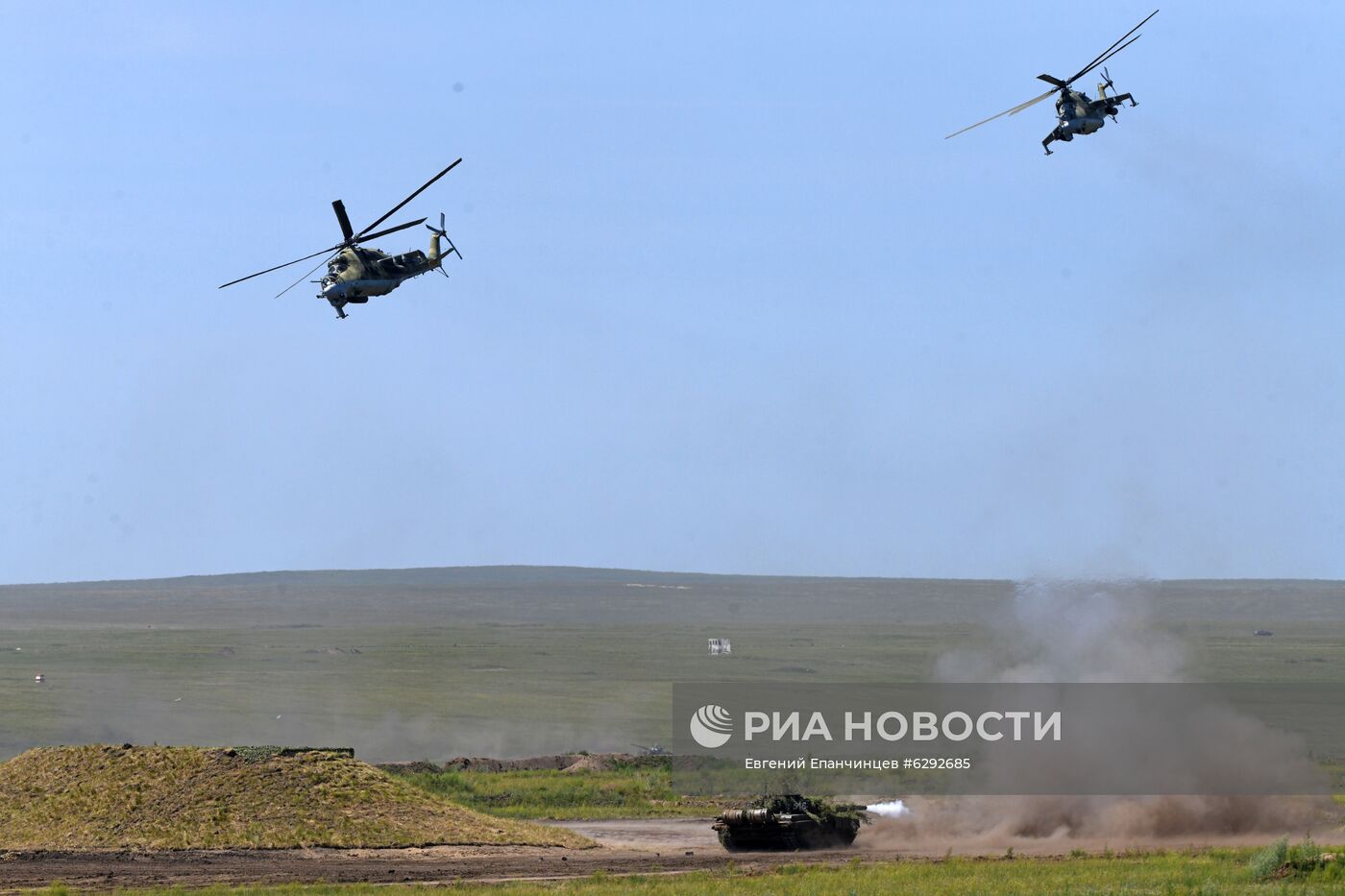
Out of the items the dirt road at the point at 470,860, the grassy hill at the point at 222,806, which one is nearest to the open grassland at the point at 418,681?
the dirt road at the point at 470,860

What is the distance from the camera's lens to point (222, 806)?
2032 inches

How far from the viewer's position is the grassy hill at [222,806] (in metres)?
50.3

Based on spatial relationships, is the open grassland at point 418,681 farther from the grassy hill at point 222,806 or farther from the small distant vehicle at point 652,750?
the grassy hill at point 222,806

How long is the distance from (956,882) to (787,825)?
9876mm

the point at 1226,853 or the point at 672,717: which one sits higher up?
the point at 672,717

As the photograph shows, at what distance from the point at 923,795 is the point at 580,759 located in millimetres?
21396

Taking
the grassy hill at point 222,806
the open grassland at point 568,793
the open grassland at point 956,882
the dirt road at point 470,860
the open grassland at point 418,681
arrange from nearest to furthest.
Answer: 1. the open grassland at point 956,882
2. the dirt road at point 470,860
3. the grassy hill at point 222,806
4. the open grassland at point 568,793
5. the open grassland at point 418,681

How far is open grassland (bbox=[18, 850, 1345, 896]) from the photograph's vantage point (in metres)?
39.6

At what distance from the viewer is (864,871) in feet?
147

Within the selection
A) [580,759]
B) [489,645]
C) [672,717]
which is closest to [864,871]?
[580,759]

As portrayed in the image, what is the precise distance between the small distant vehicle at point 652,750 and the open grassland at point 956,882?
39807 mm

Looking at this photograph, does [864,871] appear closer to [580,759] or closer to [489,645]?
[580,759]

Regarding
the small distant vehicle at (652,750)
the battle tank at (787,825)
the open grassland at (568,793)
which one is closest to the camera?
the battle tank at (787,825)

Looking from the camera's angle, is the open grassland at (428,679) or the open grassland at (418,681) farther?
the open grassland at (418,681)
